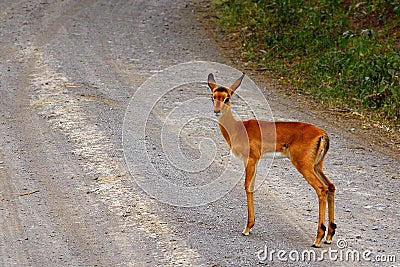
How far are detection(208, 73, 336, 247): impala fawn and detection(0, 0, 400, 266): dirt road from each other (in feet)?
1.27

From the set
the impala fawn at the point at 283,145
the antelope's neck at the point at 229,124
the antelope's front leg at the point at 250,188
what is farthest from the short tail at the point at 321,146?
the antelope's neck at the point at 229,124

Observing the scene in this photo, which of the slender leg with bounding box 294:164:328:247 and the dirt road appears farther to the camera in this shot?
the dirt road

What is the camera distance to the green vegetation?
10.8 metres

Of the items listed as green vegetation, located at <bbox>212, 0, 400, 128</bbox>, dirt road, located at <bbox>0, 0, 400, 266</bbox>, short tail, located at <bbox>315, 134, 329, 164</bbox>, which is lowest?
dirt road, located at <bbox>0, 0, 400, 266</bbox>

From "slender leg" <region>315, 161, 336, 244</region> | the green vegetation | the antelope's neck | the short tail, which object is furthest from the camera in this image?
the green vegetation

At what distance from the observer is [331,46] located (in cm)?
1276

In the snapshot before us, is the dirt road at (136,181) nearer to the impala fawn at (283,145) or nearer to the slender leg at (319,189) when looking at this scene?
the slender leg at (319,189)

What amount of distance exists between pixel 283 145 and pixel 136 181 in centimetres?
208

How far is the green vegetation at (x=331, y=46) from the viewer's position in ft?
35.4

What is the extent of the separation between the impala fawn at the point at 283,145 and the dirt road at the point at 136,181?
0.39 m

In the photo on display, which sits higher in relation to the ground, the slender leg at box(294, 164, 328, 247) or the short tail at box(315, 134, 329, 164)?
the short tail at box(315, 134, 329, 164)

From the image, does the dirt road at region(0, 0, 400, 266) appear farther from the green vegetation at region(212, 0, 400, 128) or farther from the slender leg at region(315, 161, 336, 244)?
the green vegetation at region(212, 0, 400, 128)

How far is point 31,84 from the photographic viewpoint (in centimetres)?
1117

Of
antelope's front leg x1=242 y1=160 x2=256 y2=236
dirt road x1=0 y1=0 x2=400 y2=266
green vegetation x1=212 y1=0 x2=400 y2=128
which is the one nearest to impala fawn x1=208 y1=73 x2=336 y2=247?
antelope's front leg x1=242 y1=160 x2=256 y2=236
